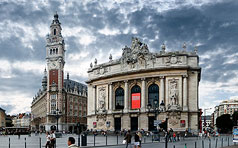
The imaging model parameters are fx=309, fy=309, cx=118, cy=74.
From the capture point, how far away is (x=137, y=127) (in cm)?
6494

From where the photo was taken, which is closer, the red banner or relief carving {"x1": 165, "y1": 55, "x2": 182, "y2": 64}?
relief carving {"x1": 165, "y1": 55, "x2": 182, "y2": 64}

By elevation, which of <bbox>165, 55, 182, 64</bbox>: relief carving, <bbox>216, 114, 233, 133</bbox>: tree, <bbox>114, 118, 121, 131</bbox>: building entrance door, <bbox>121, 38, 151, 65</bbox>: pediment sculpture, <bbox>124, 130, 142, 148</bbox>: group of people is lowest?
<bbox>216, 114, 233, 133</bbox>: tree

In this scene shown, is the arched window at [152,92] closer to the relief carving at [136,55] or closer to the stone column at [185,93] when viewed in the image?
the relief carving at [136,55]

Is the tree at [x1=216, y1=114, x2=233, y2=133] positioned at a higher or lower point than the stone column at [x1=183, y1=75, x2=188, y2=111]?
lower

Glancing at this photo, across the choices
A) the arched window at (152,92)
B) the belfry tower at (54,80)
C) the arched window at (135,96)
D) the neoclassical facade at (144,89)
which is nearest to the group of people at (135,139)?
the neoclassical facade at (144,89)

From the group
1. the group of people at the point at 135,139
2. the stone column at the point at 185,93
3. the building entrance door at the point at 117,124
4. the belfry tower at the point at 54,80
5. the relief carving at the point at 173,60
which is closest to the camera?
the group of people at the point at 135,139

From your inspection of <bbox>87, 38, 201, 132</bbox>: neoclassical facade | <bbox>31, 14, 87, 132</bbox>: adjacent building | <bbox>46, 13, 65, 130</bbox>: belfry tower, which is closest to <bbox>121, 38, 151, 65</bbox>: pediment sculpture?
<bbox>87, 38, 201, 132</bbox>: neoclassical facade

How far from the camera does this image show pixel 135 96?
66.1 m

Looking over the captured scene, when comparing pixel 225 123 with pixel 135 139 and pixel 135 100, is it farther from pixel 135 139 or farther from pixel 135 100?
pixel 135 139

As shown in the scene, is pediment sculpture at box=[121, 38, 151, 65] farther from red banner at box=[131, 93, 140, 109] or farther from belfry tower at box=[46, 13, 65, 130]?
belfry tower at box=[46, 13, 65, 130]

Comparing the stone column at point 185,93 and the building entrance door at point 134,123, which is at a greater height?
the stone column at point 185,93

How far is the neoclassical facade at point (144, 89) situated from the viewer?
60.2 meters

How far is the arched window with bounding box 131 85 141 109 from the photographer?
65369 millimetres

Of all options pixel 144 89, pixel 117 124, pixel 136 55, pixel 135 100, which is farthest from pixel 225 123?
pixel 136 55
